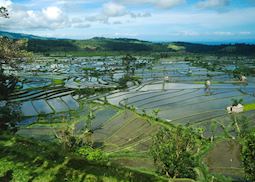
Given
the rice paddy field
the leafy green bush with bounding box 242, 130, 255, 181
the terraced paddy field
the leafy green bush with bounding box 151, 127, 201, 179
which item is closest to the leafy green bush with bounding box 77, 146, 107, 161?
the rice paddy field

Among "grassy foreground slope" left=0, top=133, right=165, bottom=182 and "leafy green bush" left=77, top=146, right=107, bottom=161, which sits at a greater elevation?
"grassy foreground slope" left=0, top=133, right=165, bottom=182

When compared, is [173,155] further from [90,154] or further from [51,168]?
[51,168]

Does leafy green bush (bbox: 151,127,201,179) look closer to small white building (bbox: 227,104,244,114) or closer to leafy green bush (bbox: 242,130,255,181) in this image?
leafy green bush (bbox: 242,130,255,181)

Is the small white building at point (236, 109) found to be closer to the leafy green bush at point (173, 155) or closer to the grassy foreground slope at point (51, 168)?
the leafy green bush at point (173, 155)

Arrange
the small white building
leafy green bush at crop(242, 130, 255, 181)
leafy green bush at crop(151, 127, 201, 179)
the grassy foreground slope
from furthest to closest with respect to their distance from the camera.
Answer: the small white building, leafy green bush at crop(151, 127, 201, 179), leafy green bush at crop(242, 130, 255, 181), the grassy foreground slope

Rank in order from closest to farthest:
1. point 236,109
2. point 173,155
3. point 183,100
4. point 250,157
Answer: point 250,157, point 173,155, point 236,109, point 183,100

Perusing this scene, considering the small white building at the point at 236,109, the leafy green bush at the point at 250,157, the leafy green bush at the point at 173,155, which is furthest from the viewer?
the small white building at the point at 236,109

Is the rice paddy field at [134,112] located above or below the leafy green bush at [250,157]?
below

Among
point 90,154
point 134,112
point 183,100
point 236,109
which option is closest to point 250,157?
point 90,154

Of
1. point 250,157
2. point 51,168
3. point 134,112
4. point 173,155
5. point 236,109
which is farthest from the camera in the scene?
Result: point 134,112

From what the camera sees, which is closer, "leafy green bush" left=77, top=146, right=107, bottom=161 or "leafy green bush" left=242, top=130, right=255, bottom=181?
"leafy green bush" left=242, top=130, right=255, bottom=181

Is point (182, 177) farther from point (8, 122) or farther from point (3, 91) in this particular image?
point (3, 91)

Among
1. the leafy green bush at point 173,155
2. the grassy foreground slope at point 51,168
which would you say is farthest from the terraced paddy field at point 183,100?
the grassy foreground slope at point 51,168

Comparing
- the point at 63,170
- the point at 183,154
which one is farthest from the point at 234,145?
the point at 63,170
